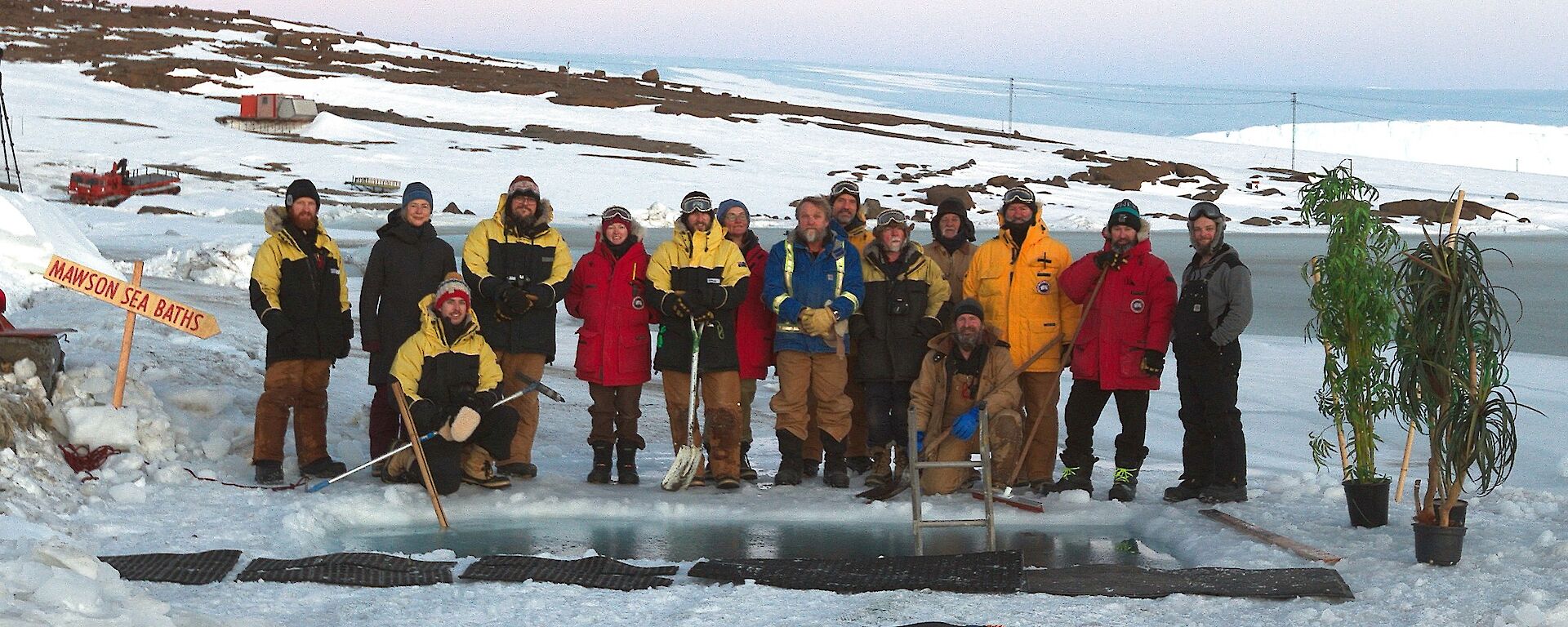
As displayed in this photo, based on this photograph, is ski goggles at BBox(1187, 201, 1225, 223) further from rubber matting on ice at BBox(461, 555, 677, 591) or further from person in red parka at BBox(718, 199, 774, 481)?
rubber matting on ice at BBox(461, 555, 677, 591)

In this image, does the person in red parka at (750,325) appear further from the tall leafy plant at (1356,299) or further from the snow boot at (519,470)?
the tall leafy plant at (1356,299)

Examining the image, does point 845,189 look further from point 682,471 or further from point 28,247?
point 28,247

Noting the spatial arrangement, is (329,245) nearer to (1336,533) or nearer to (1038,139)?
(1336,533)

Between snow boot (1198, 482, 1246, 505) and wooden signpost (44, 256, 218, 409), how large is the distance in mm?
4849

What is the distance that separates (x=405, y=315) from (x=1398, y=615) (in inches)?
184

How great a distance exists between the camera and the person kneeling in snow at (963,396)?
22.7ft

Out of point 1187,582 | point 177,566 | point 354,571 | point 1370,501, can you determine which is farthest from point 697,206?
point 1370,501

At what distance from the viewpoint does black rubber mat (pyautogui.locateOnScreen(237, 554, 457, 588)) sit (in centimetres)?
506

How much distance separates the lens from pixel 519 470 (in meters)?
7.28

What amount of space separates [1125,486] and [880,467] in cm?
123

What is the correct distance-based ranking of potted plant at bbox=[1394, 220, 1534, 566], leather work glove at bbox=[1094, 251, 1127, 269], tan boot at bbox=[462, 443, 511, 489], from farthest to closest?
tan boot at bbox=[462, 443, 511, 489] < leather work glove at bbox=[1094, 251, 1127, 269] < potted plant at bbox=[1394, 220, 1534, 566]

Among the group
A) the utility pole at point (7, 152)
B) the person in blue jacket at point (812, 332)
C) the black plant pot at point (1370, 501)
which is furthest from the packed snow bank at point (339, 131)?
the black plant pot at point (1370, 501)

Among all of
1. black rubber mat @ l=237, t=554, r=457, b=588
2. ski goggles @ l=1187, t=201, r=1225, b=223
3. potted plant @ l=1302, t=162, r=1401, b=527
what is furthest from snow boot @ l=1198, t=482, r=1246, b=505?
black rubber mat @ l=237, t=554, r=457, b=588

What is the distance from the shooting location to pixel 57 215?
13.1 m
